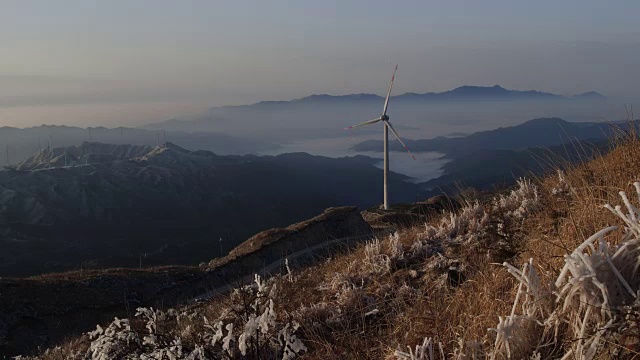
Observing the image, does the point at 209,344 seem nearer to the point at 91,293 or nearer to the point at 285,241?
the point at 91,293

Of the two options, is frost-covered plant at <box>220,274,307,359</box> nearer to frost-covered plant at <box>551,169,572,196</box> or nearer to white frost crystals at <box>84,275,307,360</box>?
white frost crystals at <box>84,275,307,360</box>

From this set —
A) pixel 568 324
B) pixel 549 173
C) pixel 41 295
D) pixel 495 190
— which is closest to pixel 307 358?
pixel 568 324

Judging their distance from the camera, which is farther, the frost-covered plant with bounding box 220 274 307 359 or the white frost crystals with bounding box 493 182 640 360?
the frost-covered plant with bounding box 220 274 307 359

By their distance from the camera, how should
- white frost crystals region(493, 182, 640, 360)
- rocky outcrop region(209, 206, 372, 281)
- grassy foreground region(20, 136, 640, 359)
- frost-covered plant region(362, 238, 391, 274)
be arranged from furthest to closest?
rocky outcrop region(209, 206, 372, 281) → frost-covered plant region(362, 238, 391, 274) → grassy foreground region(20, 136, 640, 359) → white frost crystals region(493, 182, 640, 360)

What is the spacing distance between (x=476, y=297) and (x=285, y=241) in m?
55.4

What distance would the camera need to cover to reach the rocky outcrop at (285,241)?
53250 millimetres

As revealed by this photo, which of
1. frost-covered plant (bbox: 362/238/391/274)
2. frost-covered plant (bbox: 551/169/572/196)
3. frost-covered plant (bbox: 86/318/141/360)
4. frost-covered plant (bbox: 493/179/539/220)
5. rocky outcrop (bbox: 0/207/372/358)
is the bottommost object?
rocky outcrop (bbox: 0/207/372/358)

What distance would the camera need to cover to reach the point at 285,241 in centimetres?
6009

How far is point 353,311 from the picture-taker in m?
7.32

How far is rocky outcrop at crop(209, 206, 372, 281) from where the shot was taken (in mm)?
53250

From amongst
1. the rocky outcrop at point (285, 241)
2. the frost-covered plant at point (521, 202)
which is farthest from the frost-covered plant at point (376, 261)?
the rocky outcrop at point (285, 241)

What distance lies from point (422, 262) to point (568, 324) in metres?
5.65

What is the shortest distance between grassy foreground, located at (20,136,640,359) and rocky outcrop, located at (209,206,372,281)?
36.6 metres

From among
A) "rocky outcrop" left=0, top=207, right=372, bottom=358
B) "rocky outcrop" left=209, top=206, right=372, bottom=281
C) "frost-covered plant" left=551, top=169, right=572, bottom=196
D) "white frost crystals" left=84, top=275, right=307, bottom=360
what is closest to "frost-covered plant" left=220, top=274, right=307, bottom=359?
"white frost crystals" left=84, top=275, right=307, bottom=360
